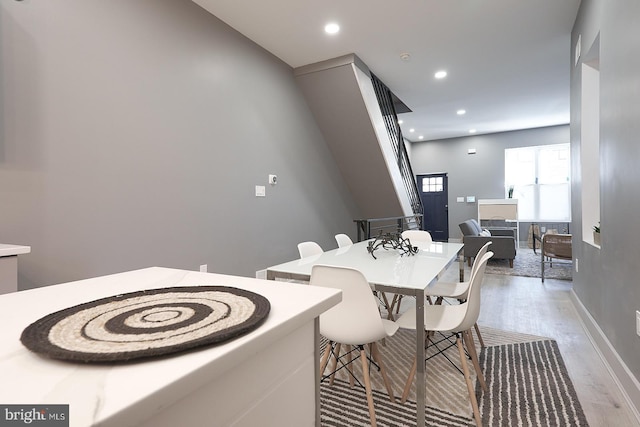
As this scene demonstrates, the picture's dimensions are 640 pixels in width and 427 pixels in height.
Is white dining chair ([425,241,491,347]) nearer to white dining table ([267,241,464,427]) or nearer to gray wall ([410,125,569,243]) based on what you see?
white dining table ([267,241,464,427])

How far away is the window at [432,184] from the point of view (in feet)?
30.8

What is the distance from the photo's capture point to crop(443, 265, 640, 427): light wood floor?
5.80 feet

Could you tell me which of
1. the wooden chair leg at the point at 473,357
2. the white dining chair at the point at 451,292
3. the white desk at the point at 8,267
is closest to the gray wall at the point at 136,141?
the white desk at the point at 8,267

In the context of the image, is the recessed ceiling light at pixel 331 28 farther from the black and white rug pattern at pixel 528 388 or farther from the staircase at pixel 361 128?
the black and white rug pattern at pixel 528 388

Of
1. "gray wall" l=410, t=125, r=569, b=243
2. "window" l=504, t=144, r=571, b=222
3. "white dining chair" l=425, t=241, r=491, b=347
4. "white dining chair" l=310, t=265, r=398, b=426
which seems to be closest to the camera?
"white dining chair" l=310, t=265, r=398, b=426

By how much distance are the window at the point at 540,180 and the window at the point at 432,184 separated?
1639mm

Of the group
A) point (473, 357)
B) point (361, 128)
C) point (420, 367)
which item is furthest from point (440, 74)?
point (420, 367)

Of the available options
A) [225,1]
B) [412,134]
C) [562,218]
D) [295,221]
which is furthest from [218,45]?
[562,218]

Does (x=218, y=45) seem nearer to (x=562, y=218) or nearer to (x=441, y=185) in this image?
(x=441, y=185)

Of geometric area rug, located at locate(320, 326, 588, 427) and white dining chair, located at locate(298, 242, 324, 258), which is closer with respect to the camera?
geometric area rug, located at locate(320, 326, 588, 427)

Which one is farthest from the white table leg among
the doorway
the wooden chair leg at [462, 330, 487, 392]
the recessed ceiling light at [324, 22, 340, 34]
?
the doorway

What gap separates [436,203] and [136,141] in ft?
27.5

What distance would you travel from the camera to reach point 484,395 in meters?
1.89

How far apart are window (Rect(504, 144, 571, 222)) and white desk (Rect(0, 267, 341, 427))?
29.4 feet
